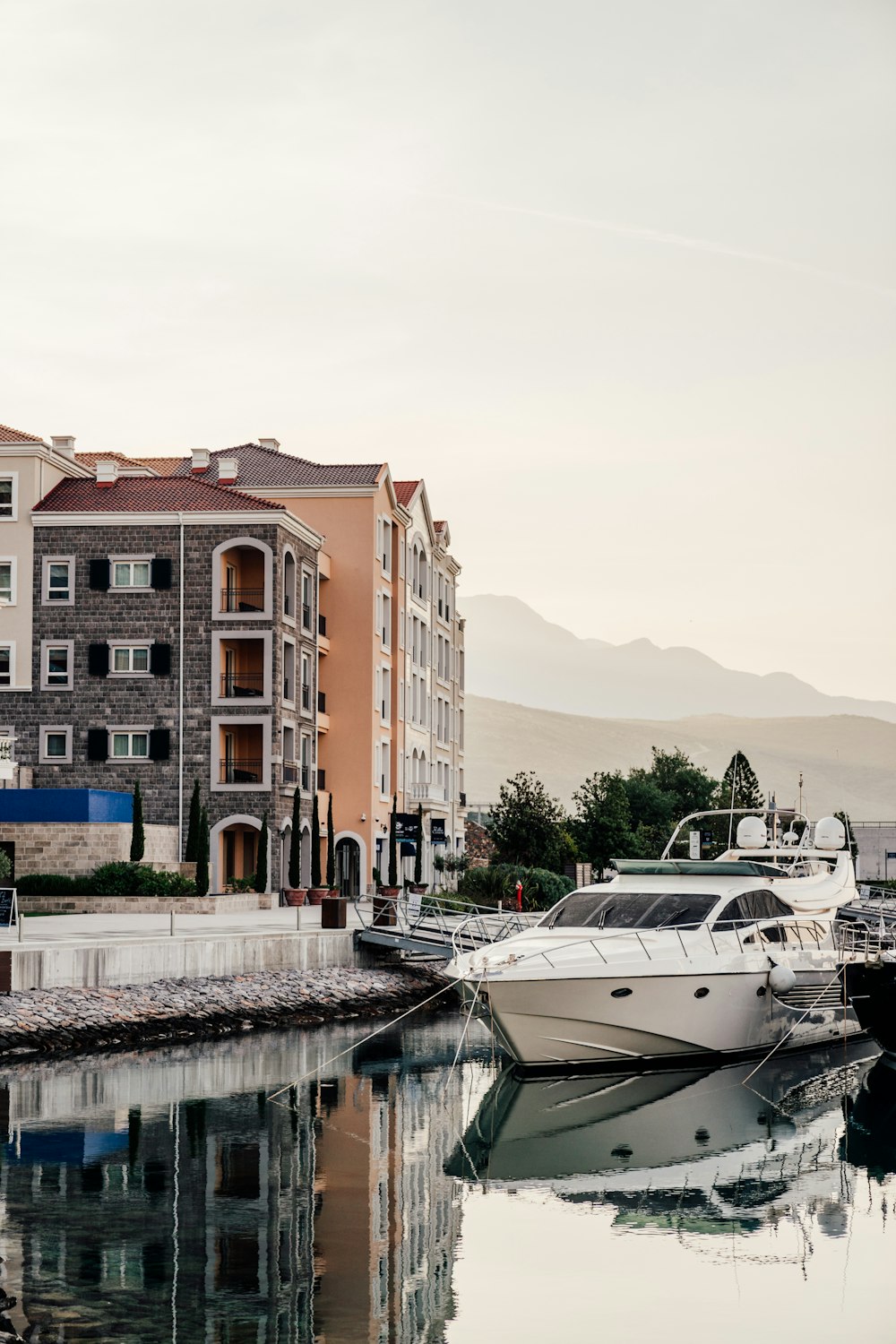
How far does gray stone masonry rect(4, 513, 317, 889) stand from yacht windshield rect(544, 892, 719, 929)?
3034cm

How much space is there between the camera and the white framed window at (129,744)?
197ft

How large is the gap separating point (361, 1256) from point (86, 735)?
1797 inches

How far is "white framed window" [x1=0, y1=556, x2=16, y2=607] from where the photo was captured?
61.0 meters

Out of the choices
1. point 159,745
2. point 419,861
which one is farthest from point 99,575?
point 419,861

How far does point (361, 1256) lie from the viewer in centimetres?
1611

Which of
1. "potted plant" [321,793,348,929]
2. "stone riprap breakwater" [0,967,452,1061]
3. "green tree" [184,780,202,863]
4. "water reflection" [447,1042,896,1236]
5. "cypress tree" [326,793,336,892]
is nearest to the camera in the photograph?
"water reflection" [447,1042,896,1236]

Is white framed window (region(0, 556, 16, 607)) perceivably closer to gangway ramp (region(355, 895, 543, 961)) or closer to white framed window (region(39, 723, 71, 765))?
white framed window (region(39, 723, 71, 765))

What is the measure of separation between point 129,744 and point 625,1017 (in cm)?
3582

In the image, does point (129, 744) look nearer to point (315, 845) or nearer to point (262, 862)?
point (262, 862)

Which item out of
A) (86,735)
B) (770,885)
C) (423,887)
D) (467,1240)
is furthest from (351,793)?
(467,1240)

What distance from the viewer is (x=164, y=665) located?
2361 inches

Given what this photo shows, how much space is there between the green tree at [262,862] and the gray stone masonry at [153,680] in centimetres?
246

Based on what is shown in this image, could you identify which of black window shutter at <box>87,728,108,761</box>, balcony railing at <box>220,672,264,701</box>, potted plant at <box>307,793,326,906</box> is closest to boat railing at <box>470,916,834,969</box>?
potted plant at <box>307,793,326,906</box>

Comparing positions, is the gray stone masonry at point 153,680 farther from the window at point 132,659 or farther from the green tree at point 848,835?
the green tree at point 848,835
